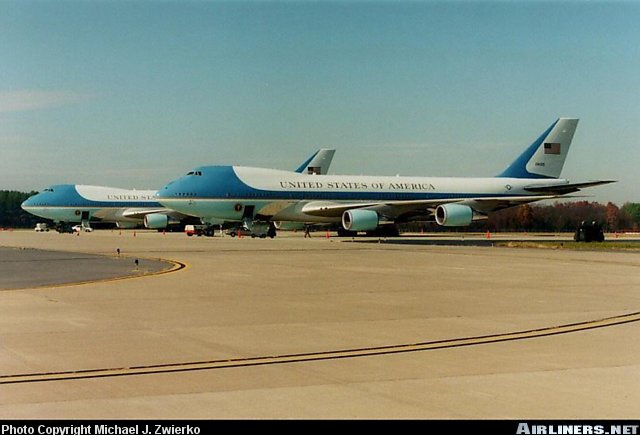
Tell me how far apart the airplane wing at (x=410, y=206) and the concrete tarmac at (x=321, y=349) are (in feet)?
107

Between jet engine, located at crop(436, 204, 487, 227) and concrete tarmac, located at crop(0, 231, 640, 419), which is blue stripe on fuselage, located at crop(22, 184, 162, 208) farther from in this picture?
concrete tarmac, located at crop(0, 231, 640, 419)

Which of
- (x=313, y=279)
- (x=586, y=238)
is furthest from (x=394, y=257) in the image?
(x=586, y=238)

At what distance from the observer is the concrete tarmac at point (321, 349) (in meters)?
7.98

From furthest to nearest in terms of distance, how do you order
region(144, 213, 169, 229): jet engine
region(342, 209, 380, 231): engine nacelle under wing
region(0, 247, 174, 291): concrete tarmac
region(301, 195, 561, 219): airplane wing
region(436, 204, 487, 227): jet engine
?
region(144, 213, 169, 229): jet engine < region(301, 195, 561, 219): airplane wing < region(342, 209, 380, 231): engine nacelle under wing < region(436, 204, 487, 227): jet engine < region(0, 247, 174, 291): concrete tarmac

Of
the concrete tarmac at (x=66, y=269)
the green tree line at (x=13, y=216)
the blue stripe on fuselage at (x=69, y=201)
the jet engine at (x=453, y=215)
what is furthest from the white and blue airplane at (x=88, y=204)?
the green tree line at (x=13, y=216)

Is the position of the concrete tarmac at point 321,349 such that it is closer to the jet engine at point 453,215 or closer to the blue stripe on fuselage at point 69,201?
the jet engine at point 453,215

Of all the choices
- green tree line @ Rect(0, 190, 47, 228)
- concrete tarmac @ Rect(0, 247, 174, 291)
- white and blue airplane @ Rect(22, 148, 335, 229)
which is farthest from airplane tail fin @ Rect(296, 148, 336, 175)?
green tree line @ Rect(0, 190, 47, 228)

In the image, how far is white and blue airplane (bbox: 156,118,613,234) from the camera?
55.1 metres

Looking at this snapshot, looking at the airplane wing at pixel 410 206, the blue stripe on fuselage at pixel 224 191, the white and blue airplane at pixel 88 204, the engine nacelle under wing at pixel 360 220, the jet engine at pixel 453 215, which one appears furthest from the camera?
the white and blue airplane at pixel 88 204

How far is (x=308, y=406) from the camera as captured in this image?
788 cm

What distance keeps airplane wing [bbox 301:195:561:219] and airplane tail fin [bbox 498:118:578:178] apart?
951 centimetres

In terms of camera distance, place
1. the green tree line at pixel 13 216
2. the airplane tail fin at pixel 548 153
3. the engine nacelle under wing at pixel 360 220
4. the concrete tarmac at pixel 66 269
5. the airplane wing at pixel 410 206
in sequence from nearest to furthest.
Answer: the concrete tarmac at pixel 66 269 → the engine nacelle under wing at pixel 360 220 → the airplane wing at pixel 410 206 → the airplane tail fin at pixel 548 153 → the green tree line at pixel 13 216
